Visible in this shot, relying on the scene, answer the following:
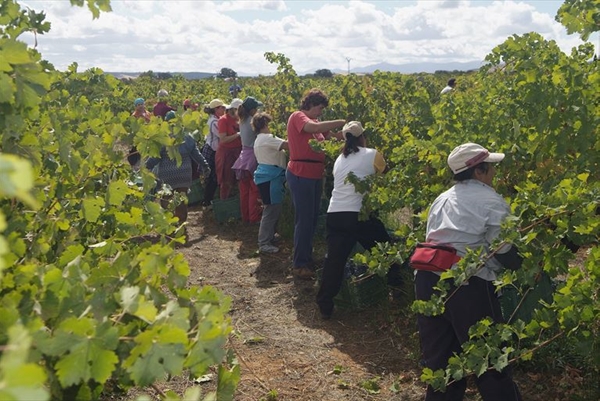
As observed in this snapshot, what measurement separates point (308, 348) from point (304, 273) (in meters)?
1.53

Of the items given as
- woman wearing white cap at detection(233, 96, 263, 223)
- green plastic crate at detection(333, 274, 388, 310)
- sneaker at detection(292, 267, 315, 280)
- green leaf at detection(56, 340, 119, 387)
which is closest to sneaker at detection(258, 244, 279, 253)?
sneaker at detection(292, 267, 315, 280)

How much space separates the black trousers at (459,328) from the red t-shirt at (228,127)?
5.84 m

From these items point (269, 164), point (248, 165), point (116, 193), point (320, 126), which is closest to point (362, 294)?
point (320, 126)

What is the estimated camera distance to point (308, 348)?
5379 millimetres

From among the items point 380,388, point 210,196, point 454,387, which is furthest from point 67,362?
point 210,196

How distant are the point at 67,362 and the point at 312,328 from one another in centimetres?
449

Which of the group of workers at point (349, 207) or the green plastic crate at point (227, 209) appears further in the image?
the green plastic crate at point (227, 209)

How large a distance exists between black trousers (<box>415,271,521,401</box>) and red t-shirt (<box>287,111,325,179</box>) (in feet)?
9.37

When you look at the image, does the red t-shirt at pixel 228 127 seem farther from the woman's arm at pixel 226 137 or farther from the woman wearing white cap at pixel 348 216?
the woman wearing white cap at pixel 348 216

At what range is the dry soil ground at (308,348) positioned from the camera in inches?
181

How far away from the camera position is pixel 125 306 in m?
1.53

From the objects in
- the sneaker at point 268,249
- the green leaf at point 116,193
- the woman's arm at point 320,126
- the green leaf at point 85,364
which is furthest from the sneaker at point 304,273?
the green leaf at point 85,364

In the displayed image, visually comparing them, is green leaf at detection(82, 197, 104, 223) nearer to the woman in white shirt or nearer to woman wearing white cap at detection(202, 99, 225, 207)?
the woman in white shirt

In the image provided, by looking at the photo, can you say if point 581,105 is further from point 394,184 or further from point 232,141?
point 232,141
